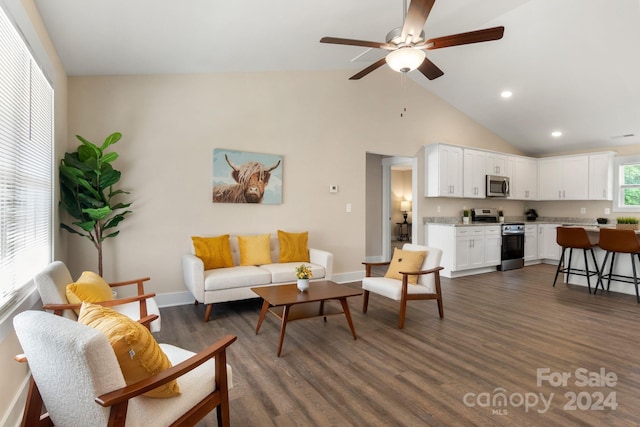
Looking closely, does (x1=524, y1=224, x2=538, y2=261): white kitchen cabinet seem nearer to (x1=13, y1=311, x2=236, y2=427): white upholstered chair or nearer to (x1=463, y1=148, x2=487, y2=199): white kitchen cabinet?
(x1=463, y1=148, x2=487, y2=199): white kitchen cabinet

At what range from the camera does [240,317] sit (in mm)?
3834

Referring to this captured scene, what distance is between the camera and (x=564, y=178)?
291 inches

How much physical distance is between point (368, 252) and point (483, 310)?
347 cm

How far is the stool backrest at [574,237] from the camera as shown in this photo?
16.0 feet

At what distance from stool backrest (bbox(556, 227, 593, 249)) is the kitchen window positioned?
2.97 metres

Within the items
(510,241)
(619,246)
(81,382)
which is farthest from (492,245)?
(81,382)

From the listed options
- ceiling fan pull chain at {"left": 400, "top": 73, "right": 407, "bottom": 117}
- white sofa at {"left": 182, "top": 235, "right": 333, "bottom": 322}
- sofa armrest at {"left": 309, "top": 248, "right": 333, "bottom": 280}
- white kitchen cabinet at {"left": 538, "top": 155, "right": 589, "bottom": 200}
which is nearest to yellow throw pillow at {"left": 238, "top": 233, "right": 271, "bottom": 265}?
white sofa at {"left": 182, "top": 235, "right": 333, "bottom": 322}

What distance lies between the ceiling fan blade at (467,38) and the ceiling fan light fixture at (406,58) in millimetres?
131

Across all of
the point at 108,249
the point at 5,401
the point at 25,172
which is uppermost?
the point at 25,172

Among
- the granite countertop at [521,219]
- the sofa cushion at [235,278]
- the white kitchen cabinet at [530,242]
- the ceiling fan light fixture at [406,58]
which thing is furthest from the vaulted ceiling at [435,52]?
the sofa cushion at [235,278]

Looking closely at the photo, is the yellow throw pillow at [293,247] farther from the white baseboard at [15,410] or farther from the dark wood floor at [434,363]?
the white baseboard at [15,410]

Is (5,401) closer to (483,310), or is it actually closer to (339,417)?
(339,417)

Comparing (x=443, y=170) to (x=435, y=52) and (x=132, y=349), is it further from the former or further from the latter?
(x=132, y=349)

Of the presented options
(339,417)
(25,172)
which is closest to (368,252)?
(339,417)
